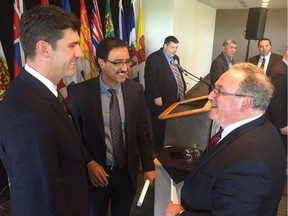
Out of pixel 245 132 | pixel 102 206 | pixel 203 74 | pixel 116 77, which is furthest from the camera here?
pixel 203 74

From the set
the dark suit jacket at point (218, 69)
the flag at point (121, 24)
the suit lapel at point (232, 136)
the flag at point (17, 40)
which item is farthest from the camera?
the flag at point (121, 24)

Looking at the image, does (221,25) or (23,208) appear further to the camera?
(221,25)

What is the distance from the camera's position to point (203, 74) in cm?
934

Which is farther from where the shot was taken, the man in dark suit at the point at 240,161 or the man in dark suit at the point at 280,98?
the man in dark suit at the point at 280,98

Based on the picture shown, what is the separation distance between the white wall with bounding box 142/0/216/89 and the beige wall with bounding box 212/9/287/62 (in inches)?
38.9

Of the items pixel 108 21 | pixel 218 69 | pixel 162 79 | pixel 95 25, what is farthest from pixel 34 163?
pixel 218 69

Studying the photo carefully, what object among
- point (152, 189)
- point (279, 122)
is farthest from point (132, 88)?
point (279, 122)

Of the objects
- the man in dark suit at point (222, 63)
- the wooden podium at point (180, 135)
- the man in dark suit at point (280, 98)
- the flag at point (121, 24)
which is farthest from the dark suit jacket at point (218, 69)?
the wooden podium at point (180, 135)

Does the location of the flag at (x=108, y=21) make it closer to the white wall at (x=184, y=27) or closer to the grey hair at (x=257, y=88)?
the white wall at (x=184, y=27)

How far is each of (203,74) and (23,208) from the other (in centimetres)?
895

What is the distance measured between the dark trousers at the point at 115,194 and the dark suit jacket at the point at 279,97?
2038 millimetres

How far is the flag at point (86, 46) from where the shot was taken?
3.43 meters

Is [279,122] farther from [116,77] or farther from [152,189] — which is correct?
[116,77]

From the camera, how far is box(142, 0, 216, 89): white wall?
A: 5.16 metres
